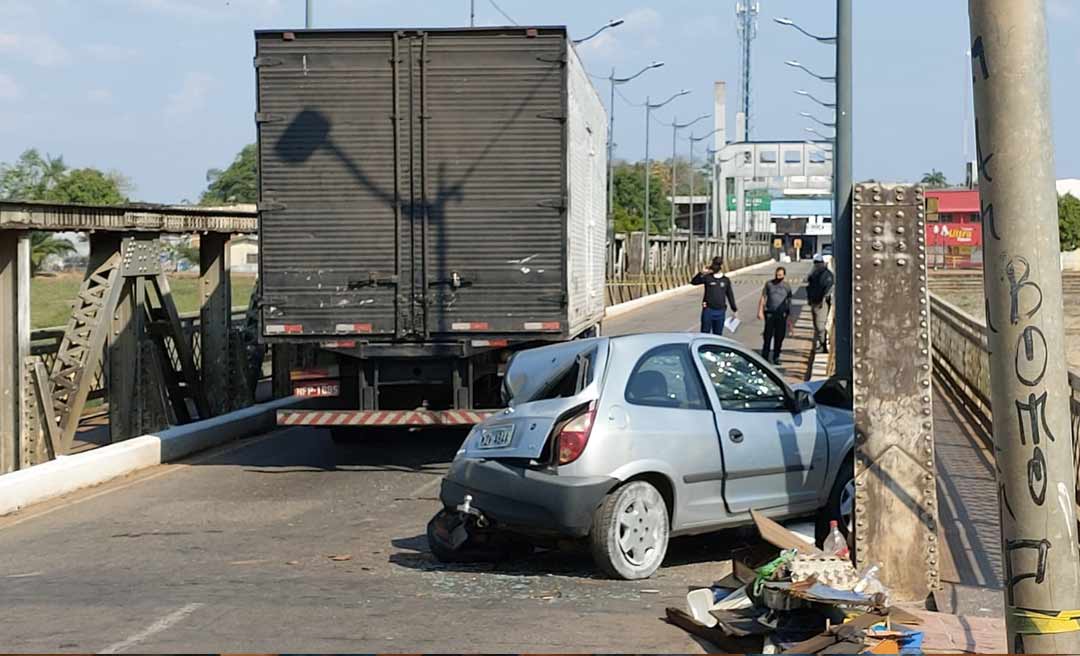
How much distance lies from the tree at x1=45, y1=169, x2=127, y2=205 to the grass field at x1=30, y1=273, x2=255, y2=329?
15.8ft

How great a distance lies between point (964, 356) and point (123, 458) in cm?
1175

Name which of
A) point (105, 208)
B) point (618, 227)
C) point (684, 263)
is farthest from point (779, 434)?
point (618, 227)

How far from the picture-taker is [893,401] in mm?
8297

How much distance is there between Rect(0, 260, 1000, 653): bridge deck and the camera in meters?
7.39

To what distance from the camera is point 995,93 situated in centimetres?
468

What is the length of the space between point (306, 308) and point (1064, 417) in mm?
10437

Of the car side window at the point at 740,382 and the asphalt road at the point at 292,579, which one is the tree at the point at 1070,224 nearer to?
the asphalt road at the point at 292,579

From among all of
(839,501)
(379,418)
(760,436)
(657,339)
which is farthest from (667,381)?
(379,418)

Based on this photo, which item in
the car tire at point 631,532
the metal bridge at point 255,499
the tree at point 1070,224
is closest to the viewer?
the metal bridge at point 255,499

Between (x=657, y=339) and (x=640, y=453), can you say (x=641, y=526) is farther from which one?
(x=657, y=339)

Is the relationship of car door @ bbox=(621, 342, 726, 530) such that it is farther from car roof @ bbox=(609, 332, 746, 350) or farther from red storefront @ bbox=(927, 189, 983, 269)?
red storefront @ bbox=(927, 189, 983, 269)

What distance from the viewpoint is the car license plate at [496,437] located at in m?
9.27

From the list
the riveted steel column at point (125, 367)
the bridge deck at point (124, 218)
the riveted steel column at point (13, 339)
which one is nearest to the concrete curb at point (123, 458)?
the riveted steel column at point (125, 367)

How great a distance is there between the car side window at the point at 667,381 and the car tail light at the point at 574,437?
14.7 inches
